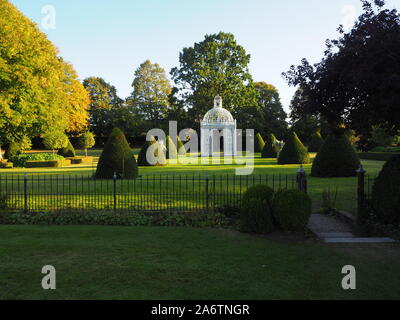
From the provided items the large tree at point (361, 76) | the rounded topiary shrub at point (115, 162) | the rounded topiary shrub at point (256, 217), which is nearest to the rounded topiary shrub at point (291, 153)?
the rounded topiary shrub at point (115, 162)

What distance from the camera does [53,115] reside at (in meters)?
23.4

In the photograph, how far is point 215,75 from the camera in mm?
46188

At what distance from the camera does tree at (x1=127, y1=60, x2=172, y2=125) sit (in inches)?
1991

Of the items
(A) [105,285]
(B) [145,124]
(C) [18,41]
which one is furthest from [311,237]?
(B) [145,124]

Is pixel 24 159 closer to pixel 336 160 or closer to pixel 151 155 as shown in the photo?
pixel 151 155

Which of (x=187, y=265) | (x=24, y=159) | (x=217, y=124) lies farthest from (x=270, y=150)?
(x=187, y=265)

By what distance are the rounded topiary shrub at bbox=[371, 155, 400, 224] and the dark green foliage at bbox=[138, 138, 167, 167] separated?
61.1ft

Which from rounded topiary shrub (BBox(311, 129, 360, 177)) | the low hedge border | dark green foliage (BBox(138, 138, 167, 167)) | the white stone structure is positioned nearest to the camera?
rounded topiary shrub (BBox(311, 129, 360, 177))

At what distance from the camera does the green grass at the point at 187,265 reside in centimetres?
443

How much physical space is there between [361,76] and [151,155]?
63.9 feet

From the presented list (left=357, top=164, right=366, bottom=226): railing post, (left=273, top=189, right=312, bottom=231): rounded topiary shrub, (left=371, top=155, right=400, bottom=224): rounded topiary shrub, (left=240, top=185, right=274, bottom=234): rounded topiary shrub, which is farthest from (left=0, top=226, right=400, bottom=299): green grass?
(left=357, top=164, right=366, bottom=226): railing post

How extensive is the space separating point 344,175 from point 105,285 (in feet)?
47.3

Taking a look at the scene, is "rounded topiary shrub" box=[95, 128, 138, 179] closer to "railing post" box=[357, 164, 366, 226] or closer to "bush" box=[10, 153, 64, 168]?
"railing post" box=[357, 164, 366, 226]

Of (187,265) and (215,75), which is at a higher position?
(215,75)
